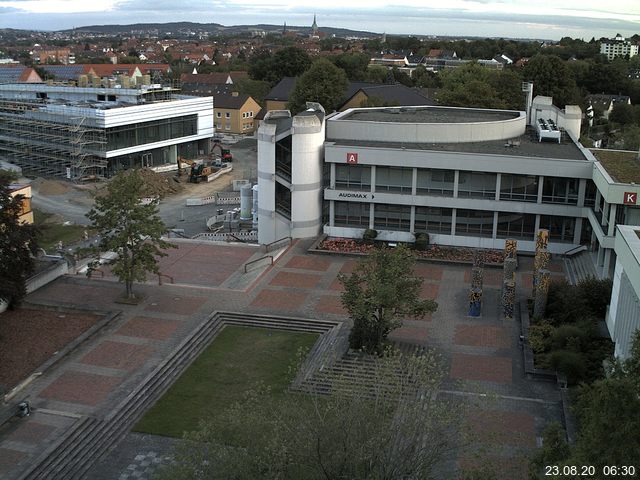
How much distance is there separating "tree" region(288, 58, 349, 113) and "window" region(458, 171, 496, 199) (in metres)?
39.4

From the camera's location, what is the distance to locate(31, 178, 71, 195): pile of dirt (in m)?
63.4

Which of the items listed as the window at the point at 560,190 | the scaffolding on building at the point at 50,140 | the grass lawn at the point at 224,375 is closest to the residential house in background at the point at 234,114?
the scaffolding on building at the point at 50,140

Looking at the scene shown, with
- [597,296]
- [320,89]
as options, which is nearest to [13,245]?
[597,296]

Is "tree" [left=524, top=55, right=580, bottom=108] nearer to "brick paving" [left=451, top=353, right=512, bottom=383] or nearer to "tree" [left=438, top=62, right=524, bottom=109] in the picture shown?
"tree" [left=438, top=62, right=524, bottom=109]

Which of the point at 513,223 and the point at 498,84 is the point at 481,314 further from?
the point at 498,84

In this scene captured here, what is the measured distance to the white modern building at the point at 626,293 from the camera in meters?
22.9

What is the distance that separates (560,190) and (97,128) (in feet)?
142

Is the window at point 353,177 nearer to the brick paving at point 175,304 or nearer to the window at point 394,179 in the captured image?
the window at point 394,179

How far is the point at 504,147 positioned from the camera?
148 feet

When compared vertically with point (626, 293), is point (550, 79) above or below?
above

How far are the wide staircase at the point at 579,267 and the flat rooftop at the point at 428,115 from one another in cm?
1346

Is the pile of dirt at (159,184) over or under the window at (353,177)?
under

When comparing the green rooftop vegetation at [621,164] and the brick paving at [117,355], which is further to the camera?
the green rooftop vegetation at [621,164]

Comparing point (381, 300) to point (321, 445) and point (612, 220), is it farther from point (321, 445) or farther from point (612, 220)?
point (612, 220)
